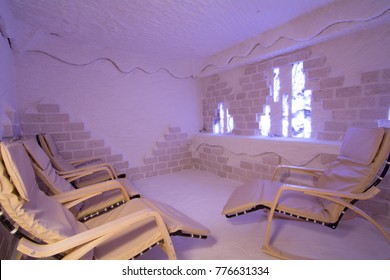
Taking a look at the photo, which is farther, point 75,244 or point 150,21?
point 150,21

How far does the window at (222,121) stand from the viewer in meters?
4.36

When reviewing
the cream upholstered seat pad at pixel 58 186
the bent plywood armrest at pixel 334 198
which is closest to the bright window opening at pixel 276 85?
the bent plywood armrest at pixel 334 198

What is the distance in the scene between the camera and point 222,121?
4574mm

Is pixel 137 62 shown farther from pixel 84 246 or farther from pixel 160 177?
pixel 84 246

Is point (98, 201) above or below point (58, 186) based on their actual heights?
below

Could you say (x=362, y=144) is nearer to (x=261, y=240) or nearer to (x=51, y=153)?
(x=261, y=240)

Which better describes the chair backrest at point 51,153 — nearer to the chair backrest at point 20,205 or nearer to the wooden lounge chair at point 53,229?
the wooden lounge chair at point 53,229

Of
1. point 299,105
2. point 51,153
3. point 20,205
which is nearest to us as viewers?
point 20,205

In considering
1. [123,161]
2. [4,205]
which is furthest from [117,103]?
[4,205]

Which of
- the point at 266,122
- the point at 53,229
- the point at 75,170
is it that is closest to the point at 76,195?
the point at 53,229

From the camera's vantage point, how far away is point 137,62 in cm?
402

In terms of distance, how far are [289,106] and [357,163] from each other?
5.08 feet

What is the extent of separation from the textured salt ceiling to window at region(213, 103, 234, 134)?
130cm
